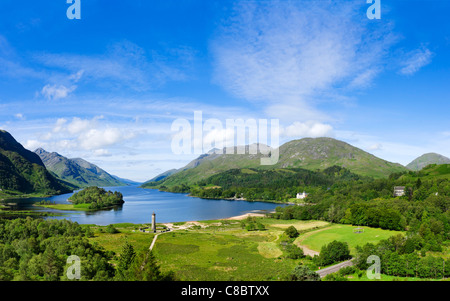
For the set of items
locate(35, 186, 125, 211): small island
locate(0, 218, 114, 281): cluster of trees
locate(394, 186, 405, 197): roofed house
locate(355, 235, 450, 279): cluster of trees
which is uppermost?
locate(394, 186, 405, 197): roofed house

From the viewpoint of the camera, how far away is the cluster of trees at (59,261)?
110ft

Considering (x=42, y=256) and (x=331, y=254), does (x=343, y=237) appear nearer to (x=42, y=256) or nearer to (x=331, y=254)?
(x=331, y=254)

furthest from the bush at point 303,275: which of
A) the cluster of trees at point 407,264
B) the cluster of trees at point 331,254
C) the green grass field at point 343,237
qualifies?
the green grass field at point 343,237

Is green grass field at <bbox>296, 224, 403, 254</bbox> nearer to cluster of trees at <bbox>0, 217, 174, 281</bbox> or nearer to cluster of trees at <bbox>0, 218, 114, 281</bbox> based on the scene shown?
cluster of trees at <bbox>0, 217, 174, 281</bbox>

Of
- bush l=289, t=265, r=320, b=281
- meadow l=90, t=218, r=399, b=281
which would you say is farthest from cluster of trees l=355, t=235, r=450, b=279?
bush l=289, t=265, r=320, b=281

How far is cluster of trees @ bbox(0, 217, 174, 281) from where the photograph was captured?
33500 millimetres

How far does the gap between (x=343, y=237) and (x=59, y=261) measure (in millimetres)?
75238

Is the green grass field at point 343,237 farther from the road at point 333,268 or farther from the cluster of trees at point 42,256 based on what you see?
the cluster of trees at point 42,256

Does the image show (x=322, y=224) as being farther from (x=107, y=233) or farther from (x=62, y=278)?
(x=62, y=278)

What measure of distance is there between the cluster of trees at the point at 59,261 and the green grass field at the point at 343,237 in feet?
164

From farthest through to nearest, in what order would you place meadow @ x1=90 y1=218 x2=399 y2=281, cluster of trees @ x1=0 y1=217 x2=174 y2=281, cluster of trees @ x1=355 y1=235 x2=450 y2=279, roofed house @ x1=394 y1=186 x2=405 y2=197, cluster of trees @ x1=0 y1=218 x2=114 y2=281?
roofed house @ x1=394 y1=186 x2=405 y2=197
meadow @ x1=90 y1=218 x2=399 y2=281
cluster of trees @ x1=355 y1=235 x2=450 y2=279
cluster of trees @ x1=0 y1=218 x2=114 y2=281
cluster of trees @ x1=0 y1=217 x2=174 y2=281

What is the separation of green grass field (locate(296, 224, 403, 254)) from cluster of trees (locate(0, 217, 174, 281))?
5009cm
